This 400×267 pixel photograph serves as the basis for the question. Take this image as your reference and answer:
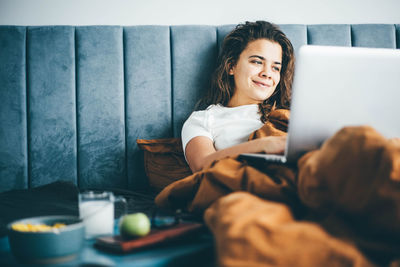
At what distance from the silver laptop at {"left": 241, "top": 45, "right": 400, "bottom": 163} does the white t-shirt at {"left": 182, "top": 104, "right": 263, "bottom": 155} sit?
0.56 meters

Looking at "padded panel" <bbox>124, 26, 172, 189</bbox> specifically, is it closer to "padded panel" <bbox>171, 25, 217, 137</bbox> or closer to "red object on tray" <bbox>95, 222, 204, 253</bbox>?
"padded panel" <bbox>171, 25, 217, 137</bbox>

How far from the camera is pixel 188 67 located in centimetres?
156

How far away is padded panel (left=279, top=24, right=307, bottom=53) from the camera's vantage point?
1.61 meters

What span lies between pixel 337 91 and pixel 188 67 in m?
0.91

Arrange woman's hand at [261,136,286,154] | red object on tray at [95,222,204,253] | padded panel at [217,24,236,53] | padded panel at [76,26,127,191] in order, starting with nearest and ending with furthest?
red object on tray at [95,222,204,253]
woman's hand at [261,136,286,154]
padded panel at [76,26,127,191]
padded panel at [217,24,236,53]

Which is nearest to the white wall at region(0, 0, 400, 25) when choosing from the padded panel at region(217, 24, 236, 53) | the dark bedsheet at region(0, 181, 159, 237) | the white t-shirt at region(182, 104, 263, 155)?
the padded panel at region(217, 24, 236, 53)

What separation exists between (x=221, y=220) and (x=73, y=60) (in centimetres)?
117

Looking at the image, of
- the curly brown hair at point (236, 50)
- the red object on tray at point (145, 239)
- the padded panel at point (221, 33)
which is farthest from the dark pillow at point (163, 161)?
the red object on tray at point (145, 239)

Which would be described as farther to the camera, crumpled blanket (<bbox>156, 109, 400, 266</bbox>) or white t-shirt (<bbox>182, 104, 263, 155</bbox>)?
white t-shirt (<bbox>182, 104, 263, 155</bbox>)

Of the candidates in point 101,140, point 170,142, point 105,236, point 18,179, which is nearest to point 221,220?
point 105,236

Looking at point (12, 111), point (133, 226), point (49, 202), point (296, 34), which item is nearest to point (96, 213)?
point (133, 226)

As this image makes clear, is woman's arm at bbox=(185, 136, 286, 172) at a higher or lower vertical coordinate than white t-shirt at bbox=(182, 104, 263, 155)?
lower

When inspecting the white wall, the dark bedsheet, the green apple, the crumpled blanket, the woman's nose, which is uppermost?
the white wall

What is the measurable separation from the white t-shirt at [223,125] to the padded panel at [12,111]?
70 centimetres
